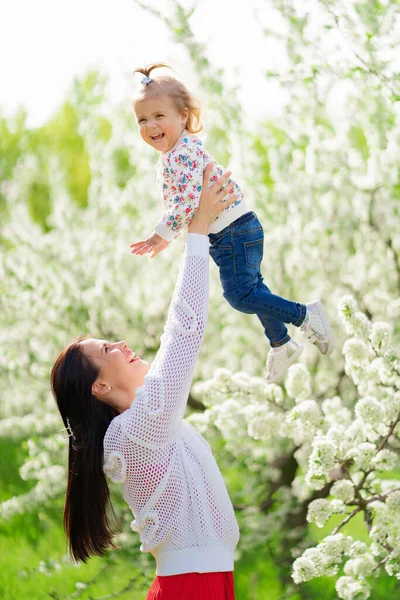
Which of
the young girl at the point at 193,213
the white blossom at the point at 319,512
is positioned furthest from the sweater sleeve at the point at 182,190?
the white blossom at the point at 319,512

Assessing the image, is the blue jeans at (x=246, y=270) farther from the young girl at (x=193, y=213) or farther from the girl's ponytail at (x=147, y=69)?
the girl's ponytail at (x=147, y=69)

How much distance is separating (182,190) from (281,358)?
0.76m

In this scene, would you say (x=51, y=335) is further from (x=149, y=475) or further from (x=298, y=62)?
(x=149, y=475)

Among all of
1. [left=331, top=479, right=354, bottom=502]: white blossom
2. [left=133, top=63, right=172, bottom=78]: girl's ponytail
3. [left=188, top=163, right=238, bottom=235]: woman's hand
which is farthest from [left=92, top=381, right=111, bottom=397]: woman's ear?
[left=331, top=479, right=354, bottom=502]: white blossom

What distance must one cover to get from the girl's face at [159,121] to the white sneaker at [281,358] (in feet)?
2.79

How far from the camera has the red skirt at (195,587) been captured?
2807mm

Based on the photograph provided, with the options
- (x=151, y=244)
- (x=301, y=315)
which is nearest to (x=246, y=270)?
(x=301, y=315)

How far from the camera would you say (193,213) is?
2.89 meters

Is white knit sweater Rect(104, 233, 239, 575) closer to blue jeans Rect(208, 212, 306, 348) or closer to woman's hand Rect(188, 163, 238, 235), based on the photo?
woman's hand Rect(188, 163, 238, 235)

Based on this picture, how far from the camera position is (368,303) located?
19.8 feet

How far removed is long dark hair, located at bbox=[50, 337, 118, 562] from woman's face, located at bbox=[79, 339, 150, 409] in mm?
24

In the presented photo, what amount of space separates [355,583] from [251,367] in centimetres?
277

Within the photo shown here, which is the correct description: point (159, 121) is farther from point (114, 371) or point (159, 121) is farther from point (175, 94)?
→ point (114, 371)

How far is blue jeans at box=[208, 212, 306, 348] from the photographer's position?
3.03m
